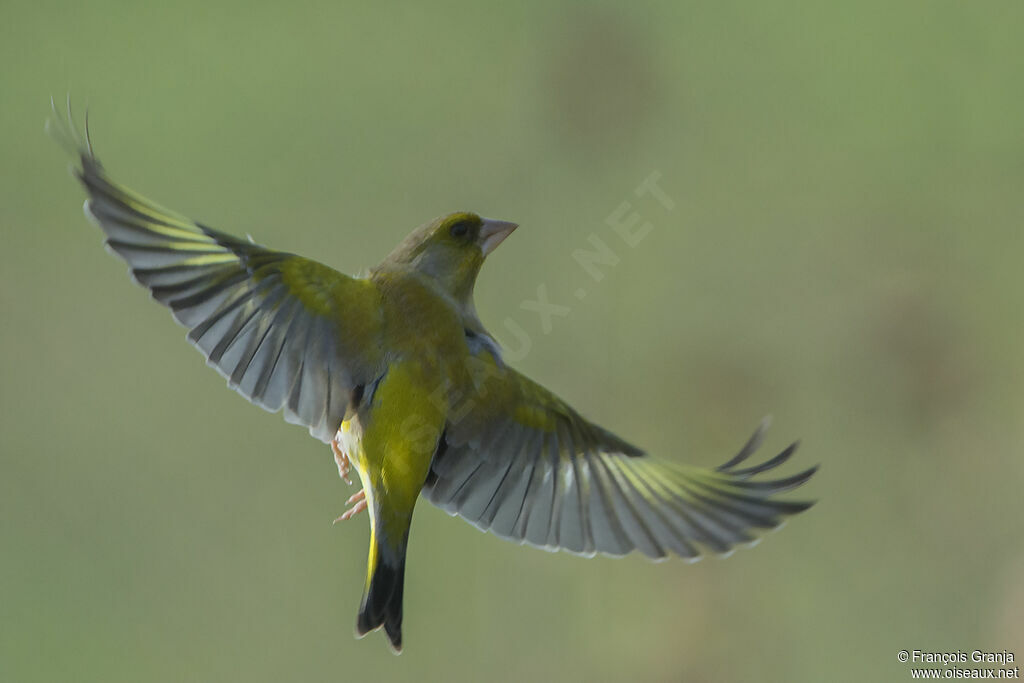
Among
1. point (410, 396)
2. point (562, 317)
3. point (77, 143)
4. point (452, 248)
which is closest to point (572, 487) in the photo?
point (410, 396)

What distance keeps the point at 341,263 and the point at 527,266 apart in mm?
802

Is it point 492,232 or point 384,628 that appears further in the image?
point 492,232

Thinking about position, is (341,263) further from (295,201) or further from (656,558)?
(656,558)

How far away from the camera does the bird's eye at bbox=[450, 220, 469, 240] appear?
8.68ft

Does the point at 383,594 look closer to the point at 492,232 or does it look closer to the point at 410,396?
the point at 410,396

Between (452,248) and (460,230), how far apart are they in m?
0.05

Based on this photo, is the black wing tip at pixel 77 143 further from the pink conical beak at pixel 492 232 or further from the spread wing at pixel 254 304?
the pink conical beak at pixel 492 232

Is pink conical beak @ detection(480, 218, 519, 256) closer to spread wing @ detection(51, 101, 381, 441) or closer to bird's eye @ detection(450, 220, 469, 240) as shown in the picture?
bird's eye @ detection(450, 220, 469, 240)

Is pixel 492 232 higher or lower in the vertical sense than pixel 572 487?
higher

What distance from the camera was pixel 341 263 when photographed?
4402mm

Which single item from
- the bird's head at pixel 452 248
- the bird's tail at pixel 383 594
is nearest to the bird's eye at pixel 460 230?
→ the bird's head at pixel 452 248

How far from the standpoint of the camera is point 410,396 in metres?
2.35

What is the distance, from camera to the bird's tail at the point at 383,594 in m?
2.24

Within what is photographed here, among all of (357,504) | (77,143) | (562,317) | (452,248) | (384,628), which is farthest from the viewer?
(562,317)
